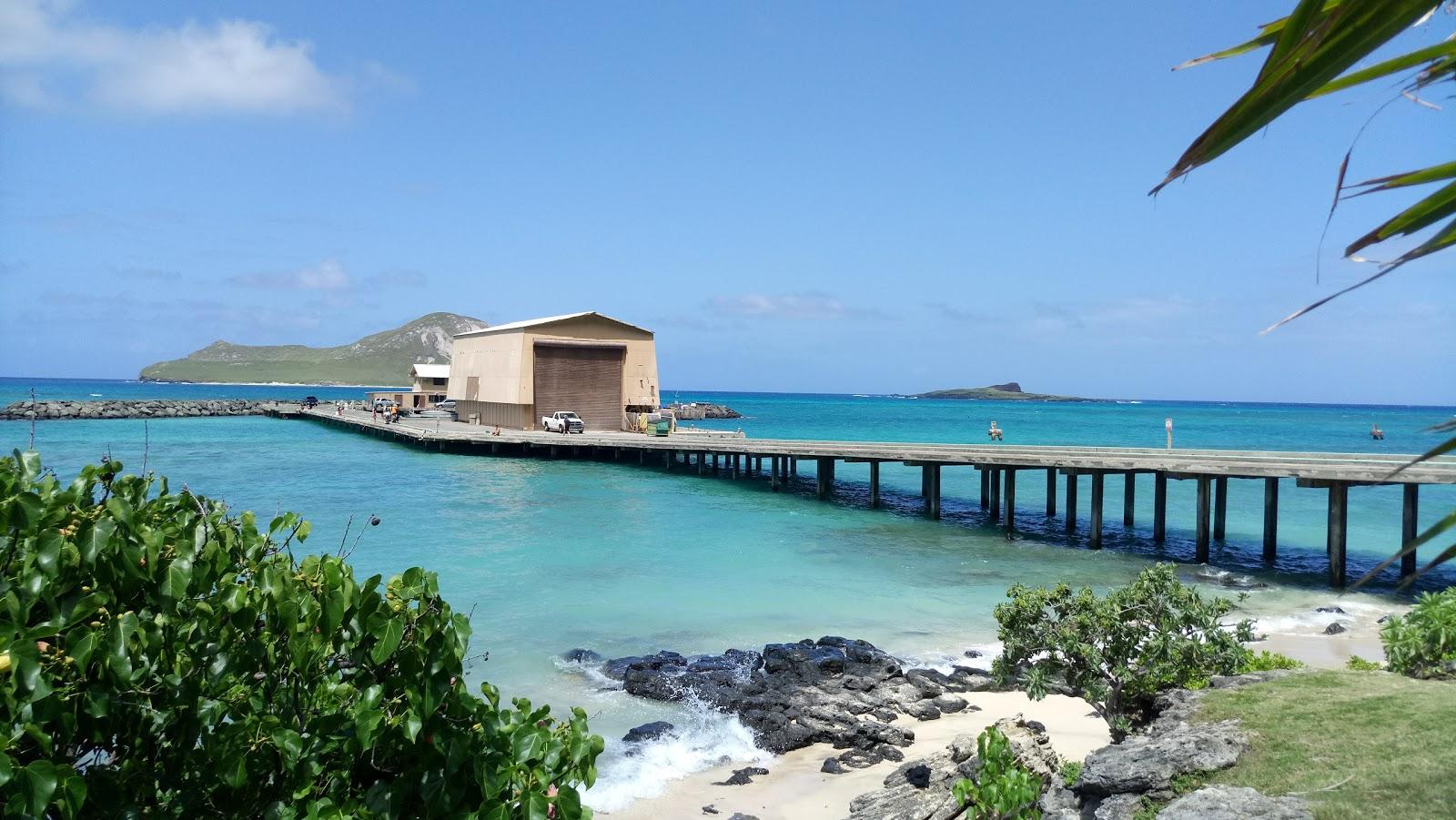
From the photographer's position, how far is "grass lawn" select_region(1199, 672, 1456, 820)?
499 cm

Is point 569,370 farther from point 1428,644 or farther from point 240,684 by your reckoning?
point 240,684

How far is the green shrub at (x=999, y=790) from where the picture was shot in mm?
6531

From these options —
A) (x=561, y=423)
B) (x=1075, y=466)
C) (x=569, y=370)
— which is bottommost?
(x=1075, y=466)

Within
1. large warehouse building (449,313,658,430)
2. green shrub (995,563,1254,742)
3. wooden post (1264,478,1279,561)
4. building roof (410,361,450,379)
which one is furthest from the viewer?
building roof (410,361,450,379)

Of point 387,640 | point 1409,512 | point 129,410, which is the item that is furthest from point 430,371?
point 387,640

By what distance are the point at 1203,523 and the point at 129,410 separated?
88499 millimetres

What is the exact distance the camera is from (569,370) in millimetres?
49656

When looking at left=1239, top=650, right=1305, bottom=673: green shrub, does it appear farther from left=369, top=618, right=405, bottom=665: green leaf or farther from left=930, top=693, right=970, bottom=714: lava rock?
left=369, top=618, right=405, bottom=665: green leaf

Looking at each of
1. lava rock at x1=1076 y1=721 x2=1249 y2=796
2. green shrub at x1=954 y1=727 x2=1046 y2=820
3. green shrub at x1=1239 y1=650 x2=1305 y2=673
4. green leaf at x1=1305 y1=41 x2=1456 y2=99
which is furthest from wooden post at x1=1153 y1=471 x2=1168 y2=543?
green leaf at x1=1305 y1=41 x2=1456 y2=99

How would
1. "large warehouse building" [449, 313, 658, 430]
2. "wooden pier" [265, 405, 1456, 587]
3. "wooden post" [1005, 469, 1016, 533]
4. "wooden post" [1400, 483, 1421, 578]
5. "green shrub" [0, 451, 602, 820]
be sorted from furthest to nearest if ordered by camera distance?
"large warehouse building" [449, 313, 658, 430]
"wooden post" [1005, 469, 1016, 533]
"wooden pier" [265, 405, 1456, 587]
"wooden post" [1400, 483, 1421, 578]
"green shrub" [0, 451, 602, 820]

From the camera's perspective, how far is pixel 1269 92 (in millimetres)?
1149

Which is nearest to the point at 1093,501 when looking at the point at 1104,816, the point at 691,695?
the point at 691,695

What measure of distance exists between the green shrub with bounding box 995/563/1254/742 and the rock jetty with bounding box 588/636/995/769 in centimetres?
268

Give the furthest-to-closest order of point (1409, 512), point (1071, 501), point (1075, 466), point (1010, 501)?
point (1010, 501) < point (1071, 501) < point (1075, 466) < point (1409, 512)
